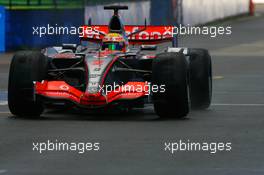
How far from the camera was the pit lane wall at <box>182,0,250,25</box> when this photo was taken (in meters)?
44.5

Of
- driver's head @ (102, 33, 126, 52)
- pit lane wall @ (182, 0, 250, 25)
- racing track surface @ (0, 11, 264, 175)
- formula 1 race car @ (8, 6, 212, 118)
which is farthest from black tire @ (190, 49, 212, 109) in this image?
pit lane wall @ (182, 0, 250, 25)

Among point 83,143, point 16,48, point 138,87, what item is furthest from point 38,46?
point 83,143

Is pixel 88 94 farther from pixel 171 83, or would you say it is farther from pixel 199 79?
pixel 199 79

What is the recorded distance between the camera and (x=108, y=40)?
17.3 m

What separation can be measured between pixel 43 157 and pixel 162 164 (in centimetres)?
138

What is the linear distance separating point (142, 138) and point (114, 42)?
3.98 meters

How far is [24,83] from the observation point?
614 inches

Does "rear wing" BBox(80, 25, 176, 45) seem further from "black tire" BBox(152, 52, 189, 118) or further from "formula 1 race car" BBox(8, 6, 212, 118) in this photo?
"black tire" BBox(152, 52, 189, 118)

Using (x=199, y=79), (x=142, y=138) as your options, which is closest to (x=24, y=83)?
(x=142, y=138)

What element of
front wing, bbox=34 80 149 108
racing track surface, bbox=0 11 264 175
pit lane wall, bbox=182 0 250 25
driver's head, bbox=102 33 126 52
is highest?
driver's head, bbox=102 33 126 52

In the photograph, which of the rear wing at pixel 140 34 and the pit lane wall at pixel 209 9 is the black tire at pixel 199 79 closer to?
the rear wing at pixel 140 34

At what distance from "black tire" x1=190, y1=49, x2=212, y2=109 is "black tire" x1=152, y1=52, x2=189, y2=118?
70.0 inches

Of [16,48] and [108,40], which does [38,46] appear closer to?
[16,48]

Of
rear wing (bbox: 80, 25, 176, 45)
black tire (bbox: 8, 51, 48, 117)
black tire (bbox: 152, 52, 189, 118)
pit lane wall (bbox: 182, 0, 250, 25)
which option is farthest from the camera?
pit lane wall (bbox: 182, 0, 250, 25)
